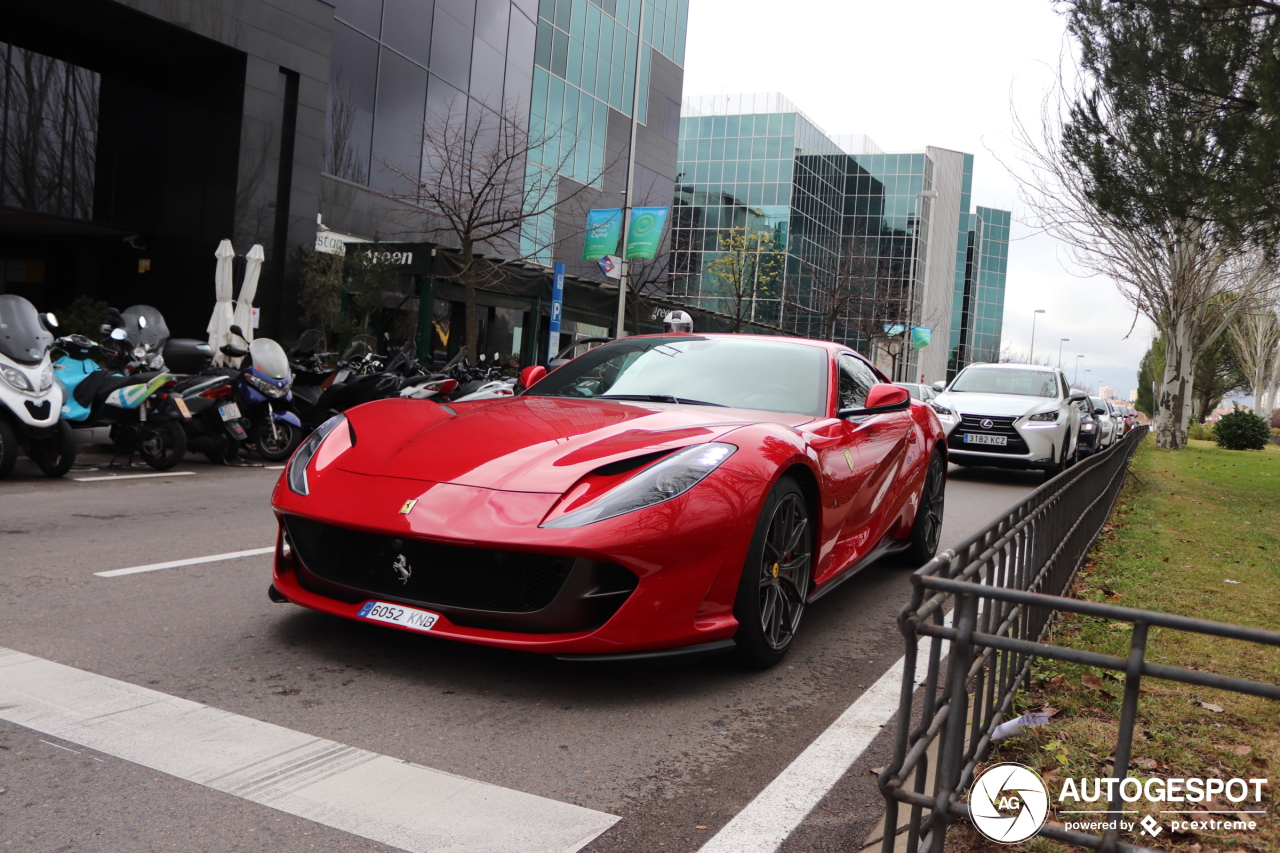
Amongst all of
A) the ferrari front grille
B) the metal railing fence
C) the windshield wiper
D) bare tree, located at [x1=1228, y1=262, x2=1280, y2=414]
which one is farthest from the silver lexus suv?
bare tree, located at [x1=1228, y1=262, x2=1280, y2=414]

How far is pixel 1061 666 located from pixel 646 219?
20509 mm

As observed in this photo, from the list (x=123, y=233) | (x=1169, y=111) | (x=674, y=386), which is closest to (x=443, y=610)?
(x=674, y=386)

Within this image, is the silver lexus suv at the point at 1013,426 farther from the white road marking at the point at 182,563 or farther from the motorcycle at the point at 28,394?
the motorcycle at the point at 28,394

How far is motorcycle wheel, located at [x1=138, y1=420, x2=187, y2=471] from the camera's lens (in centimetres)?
937

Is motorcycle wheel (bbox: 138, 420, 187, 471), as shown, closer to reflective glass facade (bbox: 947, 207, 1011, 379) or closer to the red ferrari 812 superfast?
the red ferrari 812 superfast

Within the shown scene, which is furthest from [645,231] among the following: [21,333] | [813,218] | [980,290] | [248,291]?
[980,290]

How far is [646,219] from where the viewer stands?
925 inches

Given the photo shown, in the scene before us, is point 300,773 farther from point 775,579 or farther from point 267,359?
point 267,359

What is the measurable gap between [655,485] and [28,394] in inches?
263

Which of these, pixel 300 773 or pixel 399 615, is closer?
pixel 300 773

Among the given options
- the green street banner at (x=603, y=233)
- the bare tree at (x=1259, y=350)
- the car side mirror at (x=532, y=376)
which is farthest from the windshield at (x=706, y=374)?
the bare tree at (x=1259, y=350)

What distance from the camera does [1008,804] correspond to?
221cm

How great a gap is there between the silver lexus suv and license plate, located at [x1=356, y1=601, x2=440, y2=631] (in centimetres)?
1045

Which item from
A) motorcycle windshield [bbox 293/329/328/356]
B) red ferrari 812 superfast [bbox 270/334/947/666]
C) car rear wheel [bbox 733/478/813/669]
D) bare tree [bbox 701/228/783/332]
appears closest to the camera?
red ferrari 812 superfast [bbox 270/334/947/666]
